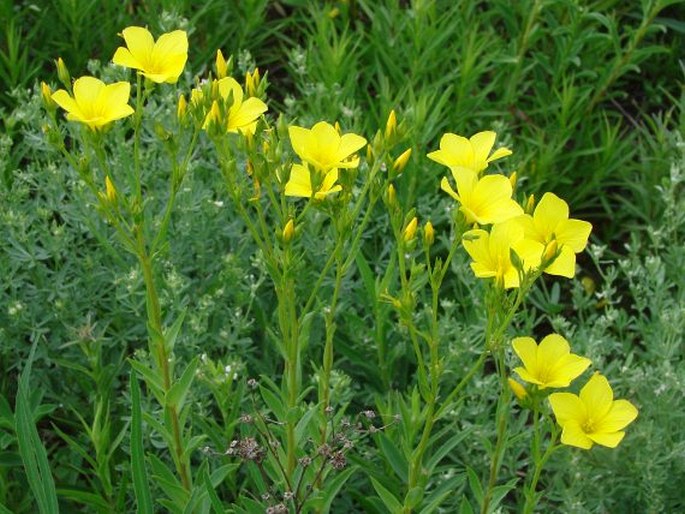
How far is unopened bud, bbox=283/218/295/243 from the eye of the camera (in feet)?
5.82

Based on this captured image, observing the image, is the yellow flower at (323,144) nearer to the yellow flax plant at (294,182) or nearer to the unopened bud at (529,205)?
the yellow flax plant at (294,182)

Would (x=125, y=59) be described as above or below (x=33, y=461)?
above

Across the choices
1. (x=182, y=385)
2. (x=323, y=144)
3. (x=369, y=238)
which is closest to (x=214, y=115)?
(x=323, y=144)

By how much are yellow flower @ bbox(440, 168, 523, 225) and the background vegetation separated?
1.61 feet

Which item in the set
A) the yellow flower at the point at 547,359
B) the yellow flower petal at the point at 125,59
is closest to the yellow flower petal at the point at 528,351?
the yellow flower at the point at 547,359

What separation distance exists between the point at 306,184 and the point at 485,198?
0.33 m

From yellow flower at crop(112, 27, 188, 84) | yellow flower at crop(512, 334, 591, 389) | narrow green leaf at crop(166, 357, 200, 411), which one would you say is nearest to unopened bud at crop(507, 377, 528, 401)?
yellow flower at crop(512, 334, 591, 389)

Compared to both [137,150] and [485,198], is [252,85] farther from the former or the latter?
[485,198]

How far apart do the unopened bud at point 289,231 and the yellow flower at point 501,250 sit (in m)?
0.28

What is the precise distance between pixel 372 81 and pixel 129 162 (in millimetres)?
1043

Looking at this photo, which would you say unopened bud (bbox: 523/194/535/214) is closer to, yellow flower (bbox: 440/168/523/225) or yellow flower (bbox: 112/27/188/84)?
yellow flower (bbox: 440/168/523/225)

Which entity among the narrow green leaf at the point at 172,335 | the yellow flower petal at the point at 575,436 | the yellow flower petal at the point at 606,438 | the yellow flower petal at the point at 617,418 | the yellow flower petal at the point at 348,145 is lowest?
the yellow flower petal at the point at 617,418

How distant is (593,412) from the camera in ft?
5.97

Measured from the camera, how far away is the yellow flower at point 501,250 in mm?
1736
